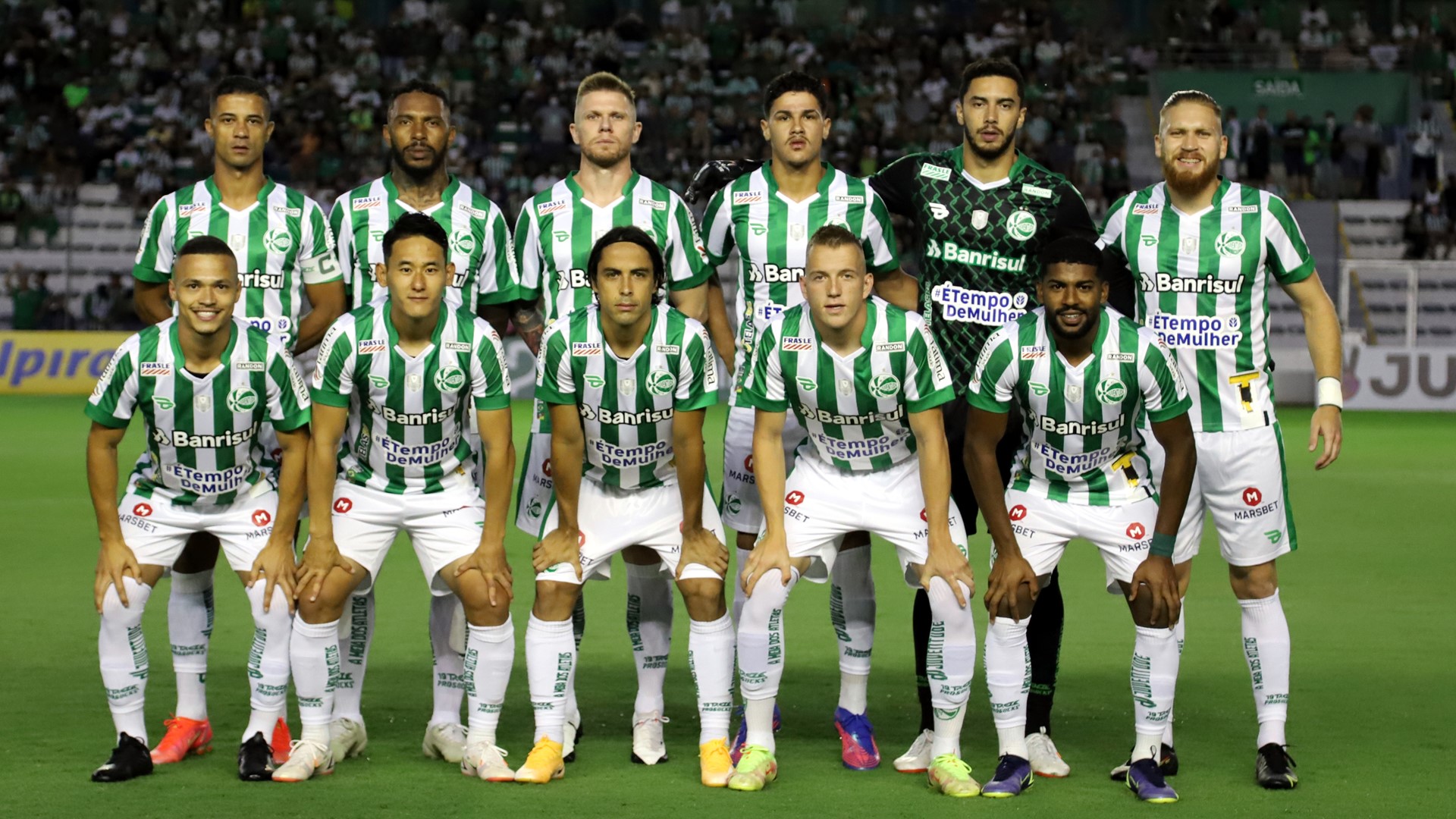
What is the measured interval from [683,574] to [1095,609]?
385 cm

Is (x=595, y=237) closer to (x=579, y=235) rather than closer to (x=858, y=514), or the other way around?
(x=579, y=235)

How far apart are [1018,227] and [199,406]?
293 centimetres

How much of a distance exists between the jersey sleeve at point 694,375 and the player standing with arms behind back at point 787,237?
0.38 metres

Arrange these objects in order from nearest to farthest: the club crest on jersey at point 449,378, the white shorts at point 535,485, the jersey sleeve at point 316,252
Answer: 1. the club crest on jersey at point 449,378
2. the white shorts at point 535,485
3. the jersey sleeve at point 316,252

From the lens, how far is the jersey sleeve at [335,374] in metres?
5.74

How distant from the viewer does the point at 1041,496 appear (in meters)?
5.70

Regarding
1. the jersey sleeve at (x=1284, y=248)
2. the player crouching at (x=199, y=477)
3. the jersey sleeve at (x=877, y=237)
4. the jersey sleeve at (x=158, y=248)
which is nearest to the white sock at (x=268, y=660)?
the player crouching at (x=199, y=477)

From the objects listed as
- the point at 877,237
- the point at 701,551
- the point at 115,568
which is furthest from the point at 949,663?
the point at 115,568

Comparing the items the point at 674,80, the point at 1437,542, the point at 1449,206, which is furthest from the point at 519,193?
the point at 1437,542

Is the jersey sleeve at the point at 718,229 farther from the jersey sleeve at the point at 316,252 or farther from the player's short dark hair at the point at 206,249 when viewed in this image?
the player's short dark hair at the point at 206,249

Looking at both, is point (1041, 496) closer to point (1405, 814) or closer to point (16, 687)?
point (1405, 814)

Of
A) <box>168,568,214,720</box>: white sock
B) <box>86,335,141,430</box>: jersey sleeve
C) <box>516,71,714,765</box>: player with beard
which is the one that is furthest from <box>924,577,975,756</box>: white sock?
<box>86,335,141,430</box>: jersey sleeve

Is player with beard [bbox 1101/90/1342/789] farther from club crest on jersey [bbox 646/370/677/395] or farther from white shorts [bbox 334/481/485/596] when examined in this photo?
white shorts [bbox 334/481/485/596]

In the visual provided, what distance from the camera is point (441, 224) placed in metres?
6.44
